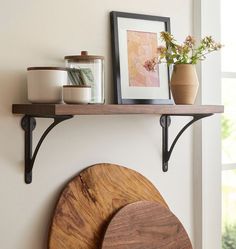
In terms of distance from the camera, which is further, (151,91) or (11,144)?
(151,91)

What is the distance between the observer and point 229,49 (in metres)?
1.90

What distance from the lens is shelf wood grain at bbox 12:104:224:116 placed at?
116cm

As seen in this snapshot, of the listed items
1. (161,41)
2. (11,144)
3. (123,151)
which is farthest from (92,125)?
(161,41)

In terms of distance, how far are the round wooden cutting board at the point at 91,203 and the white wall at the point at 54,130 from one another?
37mm

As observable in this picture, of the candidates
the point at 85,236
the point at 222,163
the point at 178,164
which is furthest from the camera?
the point at 222,163

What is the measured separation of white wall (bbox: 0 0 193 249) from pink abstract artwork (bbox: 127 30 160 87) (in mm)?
74

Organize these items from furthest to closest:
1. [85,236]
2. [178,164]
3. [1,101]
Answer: [178,164] → [85,236] → [1,101]

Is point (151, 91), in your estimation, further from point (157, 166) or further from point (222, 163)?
point (222, 163)

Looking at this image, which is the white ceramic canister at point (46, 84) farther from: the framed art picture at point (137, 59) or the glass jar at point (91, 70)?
the framed art picture at point (137, 59)

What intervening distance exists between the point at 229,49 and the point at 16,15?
3.10 feet

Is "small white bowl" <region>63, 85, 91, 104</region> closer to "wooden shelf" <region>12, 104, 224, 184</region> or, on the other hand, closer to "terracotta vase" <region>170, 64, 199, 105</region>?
"wooden shelf" <region>12, 104, 224, 184</region>

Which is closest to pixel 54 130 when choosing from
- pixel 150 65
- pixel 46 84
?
pixel 46 84

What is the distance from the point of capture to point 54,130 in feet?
4.58

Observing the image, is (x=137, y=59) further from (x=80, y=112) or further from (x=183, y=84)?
(x=80, y=112)
